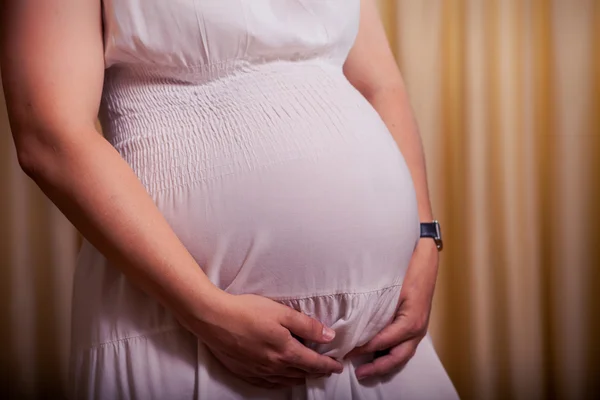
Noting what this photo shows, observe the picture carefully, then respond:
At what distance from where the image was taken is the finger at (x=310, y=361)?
0.55m

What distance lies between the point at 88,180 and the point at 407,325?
357 millimetres

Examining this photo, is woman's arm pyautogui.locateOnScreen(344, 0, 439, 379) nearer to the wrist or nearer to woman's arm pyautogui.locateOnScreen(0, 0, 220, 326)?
the wrist

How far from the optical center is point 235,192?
0.56 m

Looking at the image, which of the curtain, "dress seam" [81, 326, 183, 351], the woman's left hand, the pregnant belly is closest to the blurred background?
the curtain

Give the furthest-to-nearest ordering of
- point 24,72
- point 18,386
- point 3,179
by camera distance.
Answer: point 3,179 < point 18,386 < point 24,72

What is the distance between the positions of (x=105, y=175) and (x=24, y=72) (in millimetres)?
112

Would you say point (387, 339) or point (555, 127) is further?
point (555, 127)

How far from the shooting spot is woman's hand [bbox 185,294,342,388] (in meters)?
0.53

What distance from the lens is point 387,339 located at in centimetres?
63

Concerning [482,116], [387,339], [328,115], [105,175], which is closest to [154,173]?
[105,175]

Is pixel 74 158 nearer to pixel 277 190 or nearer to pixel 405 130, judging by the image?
pixel 277 190

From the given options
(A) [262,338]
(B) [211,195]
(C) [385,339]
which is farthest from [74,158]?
(C) [385,339]

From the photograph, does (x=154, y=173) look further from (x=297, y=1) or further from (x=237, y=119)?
(x=297, y=1)

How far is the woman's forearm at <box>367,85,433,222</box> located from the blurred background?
1.92ft
